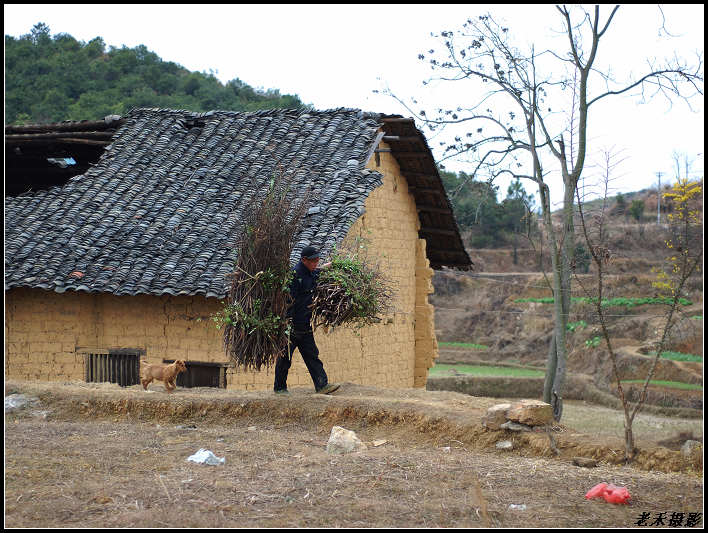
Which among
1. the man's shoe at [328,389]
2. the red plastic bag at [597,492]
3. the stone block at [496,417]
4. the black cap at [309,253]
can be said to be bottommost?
the red plastic bag at [597,492]

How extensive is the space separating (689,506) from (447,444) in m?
2.36

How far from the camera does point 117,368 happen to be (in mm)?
11117

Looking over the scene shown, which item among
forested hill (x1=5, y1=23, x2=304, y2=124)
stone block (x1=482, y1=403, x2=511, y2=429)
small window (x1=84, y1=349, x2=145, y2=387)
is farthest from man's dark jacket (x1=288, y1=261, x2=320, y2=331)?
forested hill (x1=5, y1=23, x2=304, y2=124)

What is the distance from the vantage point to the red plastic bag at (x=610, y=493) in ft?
15.7

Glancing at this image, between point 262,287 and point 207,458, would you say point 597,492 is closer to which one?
point 207,458

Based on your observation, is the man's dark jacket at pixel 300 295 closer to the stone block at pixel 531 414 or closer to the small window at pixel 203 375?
the stone block at pixel 531 414

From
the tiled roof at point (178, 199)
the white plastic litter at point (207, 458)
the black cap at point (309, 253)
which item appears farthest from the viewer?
the tiled roof at point (178, 199)

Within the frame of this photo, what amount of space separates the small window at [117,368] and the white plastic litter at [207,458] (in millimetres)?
5568

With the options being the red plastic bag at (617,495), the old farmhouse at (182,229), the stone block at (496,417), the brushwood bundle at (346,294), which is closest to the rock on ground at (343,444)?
the stone block at (496,417)

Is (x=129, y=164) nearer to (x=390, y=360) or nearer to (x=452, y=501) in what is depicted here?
(x=390, y=360)

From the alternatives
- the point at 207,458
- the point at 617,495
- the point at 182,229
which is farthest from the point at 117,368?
the point at 617,495

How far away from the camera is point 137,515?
4281 mm

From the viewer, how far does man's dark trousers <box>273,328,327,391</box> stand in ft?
25.1

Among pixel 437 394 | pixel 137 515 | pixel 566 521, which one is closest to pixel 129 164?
pixel 437 394
